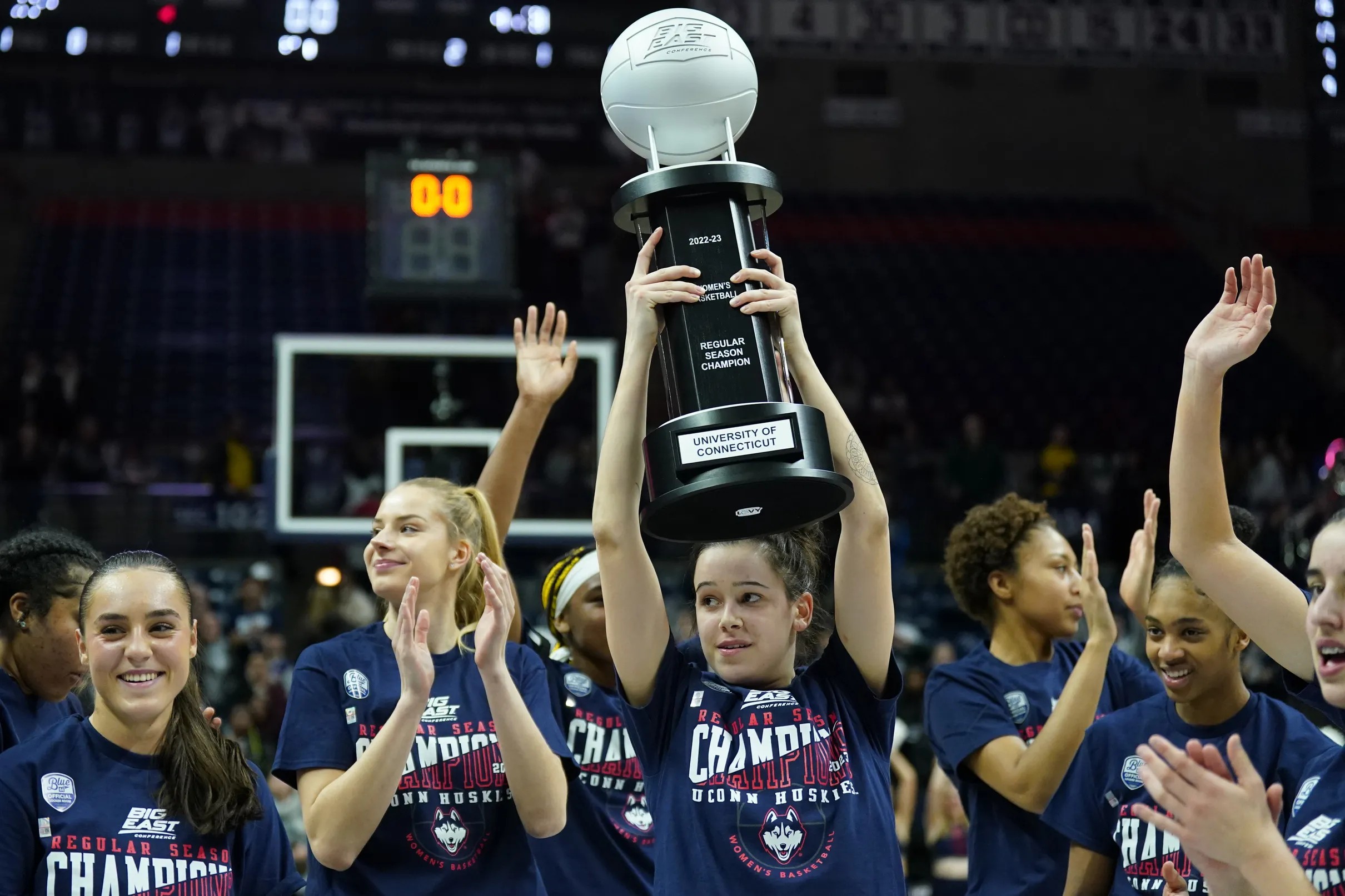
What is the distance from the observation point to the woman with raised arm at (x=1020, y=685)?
379cm

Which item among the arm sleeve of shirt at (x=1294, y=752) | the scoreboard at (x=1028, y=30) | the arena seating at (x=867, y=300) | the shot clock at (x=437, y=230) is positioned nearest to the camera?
the arm sleeve of shirt at (x=1294, y=752)

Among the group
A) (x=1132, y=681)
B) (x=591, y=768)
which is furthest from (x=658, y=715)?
(x=1132, y=681)

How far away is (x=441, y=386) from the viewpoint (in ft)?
27.1

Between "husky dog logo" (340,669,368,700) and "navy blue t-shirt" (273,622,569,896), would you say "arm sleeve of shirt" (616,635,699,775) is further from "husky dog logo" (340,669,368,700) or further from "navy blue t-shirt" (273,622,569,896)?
"husky dog logo" (340,669,368,700)

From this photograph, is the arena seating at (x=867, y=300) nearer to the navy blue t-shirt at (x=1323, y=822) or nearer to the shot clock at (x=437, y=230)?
the shot clock at (x=437, y=230)

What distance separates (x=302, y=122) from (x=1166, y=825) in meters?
18.0

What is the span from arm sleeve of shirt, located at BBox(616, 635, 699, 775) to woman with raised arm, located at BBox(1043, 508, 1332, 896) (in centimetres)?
107

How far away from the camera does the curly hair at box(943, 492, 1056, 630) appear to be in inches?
170

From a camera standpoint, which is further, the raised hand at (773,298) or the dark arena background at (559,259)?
the dark arena background at (559,259)

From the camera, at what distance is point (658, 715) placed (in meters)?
3.12

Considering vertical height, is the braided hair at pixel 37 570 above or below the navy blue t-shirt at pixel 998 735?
above

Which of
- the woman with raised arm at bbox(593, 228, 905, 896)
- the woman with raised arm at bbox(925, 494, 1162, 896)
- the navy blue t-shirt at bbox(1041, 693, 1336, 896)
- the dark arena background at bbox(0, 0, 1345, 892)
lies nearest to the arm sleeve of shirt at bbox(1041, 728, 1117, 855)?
the navy blue t-shirt at bbox(1041, 693, 1336, 896)

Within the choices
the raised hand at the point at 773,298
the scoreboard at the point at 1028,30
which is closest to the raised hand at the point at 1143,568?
the raised hand at the point at 773,298

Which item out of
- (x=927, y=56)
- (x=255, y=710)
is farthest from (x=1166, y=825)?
(x=927, y=56)
